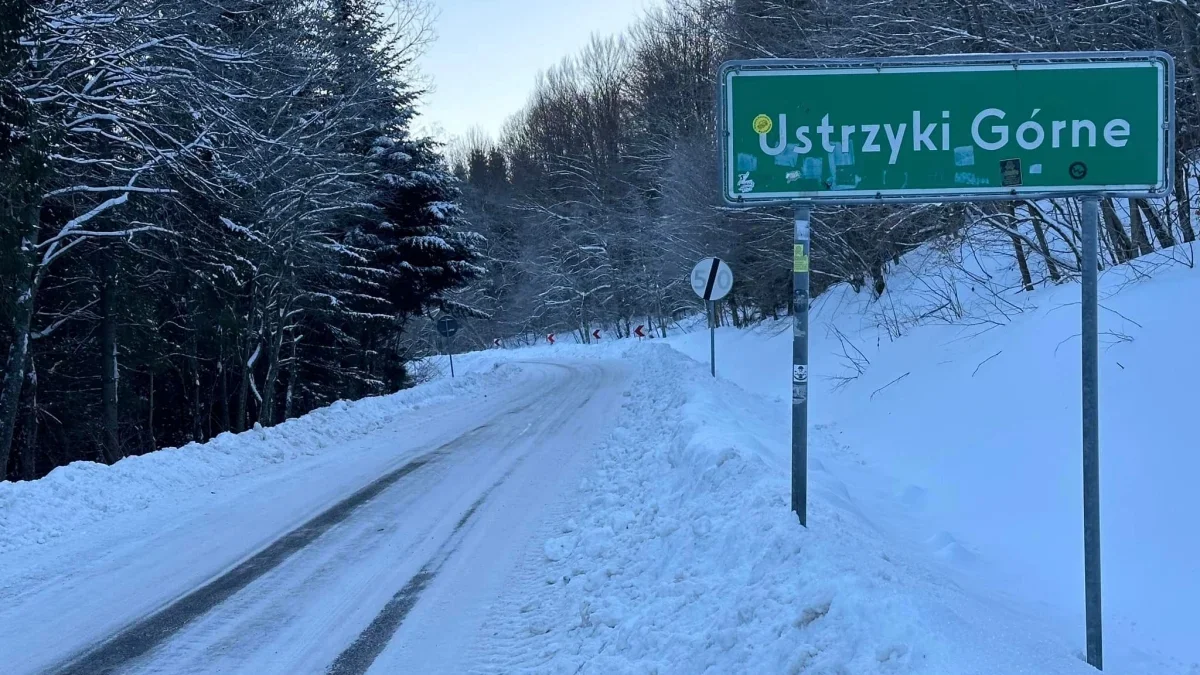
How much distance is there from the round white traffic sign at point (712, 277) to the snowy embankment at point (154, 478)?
657 cm

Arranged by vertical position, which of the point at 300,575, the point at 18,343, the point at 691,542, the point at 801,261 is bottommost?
the point at 300,575

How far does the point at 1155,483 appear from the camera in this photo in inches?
217

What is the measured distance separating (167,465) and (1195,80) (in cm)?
1274

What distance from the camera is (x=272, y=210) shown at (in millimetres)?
17297

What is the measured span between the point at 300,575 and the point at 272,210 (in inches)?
511

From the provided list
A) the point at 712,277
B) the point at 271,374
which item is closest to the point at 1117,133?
the point at 712,277

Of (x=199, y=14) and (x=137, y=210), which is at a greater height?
(x=199, y=14)

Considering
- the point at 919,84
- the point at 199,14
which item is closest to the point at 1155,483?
the point at 919,84

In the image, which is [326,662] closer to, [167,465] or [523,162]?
[167,465]

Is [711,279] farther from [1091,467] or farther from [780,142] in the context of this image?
[1091,467]

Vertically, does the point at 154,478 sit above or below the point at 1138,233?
below

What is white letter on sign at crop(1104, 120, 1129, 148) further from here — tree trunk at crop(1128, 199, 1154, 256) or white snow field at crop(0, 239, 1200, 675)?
tree trunk at crop(1128, 199, 1154, 256)

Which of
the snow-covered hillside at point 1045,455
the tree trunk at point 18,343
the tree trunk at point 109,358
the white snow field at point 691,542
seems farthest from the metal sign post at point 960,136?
the tree trunk at point 109,358

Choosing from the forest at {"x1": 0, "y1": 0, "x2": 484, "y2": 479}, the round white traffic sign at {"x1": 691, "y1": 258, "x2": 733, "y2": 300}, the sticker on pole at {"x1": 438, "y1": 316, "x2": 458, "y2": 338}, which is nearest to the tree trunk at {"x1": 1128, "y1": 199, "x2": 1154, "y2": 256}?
the round white traffic sign at {"x1": 691, "y1": 258, "x2": 733, "y2": 300}
